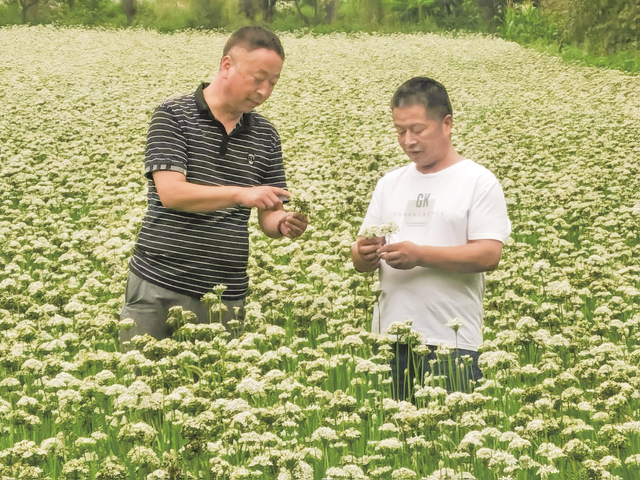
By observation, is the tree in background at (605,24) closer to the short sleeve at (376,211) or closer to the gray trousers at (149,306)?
the short sleeve at (376,211)

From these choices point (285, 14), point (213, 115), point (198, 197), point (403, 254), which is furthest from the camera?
point (285, 14)

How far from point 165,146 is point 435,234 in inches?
55.4

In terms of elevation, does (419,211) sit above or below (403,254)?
above

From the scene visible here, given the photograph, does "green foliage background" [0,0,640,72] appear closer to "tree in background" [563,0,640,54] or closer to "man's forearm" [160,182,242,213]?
"tree in background" [563,0,640,54]

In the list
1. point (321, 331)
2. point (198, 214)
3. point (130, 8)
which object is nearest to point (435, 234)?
point (198, 214)

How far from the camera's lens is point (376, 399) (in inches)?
189

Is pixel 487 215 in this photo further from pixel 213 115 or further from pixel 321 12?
pixel 321 12

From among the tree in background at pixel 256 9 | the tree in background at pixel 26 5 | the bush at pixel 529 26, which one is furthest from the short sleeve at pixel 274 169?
the tree in background at pixel 26 5

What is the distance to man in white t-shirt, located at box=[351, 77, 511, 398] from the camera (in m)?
4.55

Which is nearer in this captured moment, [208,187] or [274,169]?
[208,187]

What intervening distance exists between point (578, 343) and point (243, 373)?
1.74m

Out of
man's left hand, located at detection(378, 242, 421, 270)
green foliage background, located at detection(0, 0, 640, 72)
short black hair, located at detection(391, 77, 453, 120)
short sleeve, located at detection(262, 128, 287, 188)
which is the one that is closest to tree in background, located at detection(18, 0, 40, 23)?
green foliage background, located at detection(0, 0, 640, 72)

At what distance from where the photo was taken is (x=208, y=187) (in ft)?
15.9

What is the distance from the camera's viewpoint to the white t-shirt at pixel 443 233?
183 inches
